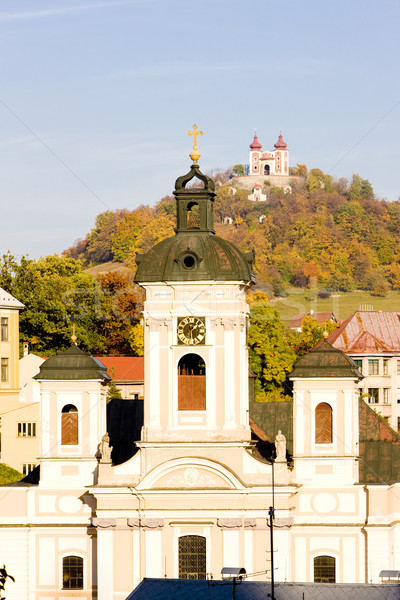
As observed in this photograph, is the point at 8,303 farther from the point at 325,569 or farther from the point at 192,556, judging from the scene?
the point at 325,569

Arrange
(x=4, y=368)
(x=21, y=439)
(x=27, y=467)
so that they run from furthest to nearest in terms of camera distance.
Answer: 1. (x=4, y=368)
2. (x=21, y=439)
3. (x=27, y=467)

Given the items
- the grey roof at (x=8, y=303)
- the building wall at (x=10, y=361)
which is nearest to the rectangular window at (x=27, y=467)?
the building wall at (x=10, y=361)

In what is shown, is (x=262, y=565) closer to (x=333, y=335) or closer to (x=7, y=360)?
(x=7, y=360)

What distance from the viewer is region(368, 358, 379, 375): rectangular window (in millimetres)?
123562

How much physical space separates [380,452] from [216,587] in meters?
14.7

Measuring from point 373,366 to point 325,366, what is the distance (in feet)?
212

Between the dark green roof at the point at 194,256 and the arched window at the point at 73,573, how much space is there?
31.9ft

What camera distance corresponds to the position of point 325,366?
59.7m

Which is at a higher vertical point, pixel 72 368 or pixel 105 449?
pixel 72 368

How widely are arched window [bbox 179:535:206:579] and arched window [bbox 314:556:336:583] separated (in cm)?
379

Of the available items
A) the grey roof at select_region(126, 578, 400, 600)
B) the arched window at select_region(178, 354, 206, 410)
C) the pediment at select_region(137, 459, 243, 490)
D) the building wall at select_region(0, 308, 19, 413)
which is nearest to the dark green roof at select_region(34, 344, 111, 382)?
the arched window at select_region(178, 354, 206, 410)

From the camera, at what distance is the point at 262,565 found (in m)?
57.8

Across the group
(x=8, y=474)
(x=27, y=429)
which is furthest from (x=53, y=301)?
(x=8, y=474)

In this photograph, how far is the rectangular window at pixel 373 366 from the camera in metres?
124
